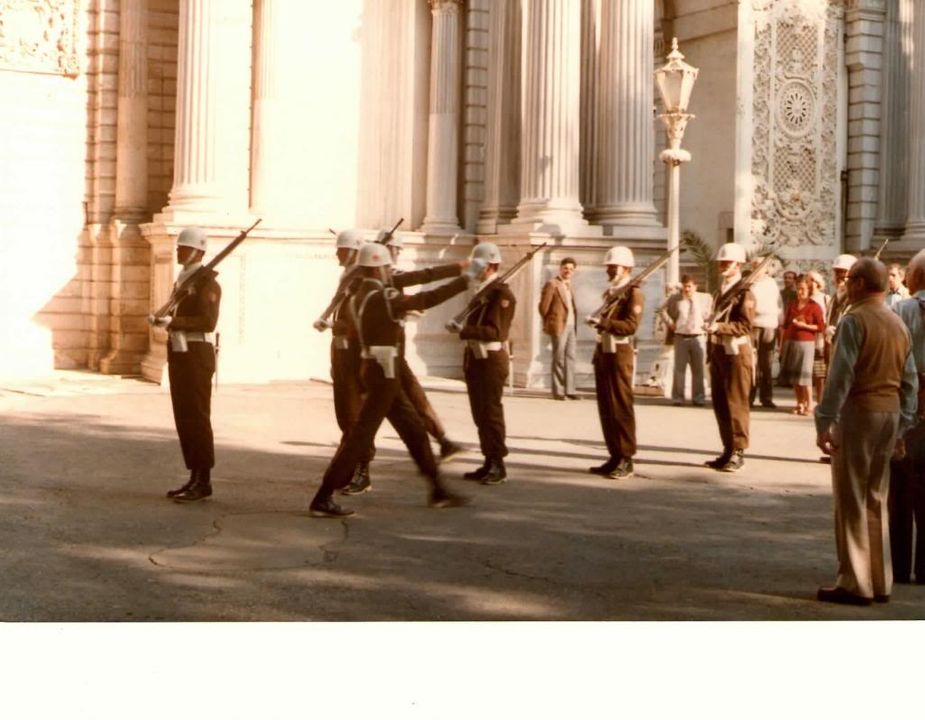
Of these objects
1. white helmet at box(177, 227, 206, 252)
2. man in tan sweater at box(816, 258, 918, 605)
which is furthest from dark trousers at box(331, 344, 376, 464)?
man in tan sweater at box(816, 258, 918, 605)

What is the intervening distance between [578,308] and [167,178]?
569cm

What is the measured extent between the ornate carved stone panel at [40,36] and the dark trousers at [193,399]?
33.4ft

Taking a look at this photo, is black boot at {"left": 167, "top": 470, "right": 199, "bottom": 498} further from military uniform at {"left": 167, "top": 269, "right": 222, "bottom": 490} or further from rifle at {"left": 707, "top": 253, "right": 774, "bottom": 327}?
rifle at {"left": 707, "top": 253, "right": 774, "bottom": 327}

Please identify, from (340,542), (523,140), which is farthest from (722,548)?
(523,140)

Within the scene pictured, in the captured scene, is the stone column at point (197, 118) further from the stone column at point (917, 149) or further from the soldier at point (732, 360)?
the stone column at point (917, 149)

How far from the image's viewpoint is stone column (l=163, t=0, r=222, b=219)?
18.8m

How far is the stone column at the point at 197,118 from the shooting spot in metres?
18.8

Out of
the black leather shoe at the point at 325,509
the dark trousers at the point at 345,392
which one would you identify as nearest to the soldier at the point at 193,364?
the dark trousers at the point at 345,392

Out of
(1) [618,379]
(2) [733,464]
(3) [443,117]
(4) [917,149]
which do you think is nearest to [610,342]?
(1) [618,379]

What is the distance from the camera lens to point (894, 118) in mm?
23812

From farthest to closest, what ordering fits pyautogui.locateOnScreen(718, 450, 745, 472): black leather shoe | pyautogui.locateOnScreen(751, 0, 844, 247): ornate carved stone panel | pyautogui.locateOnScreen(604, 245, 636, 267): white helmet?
1. pyautogui.locateOnScreen(751, 0, 844, 247): ornate carved stone panel
2. pyautogui.locateOnScreen(718, 450, 745, 472): black leather shoe
3. pyautogui.locateOnScreen(604, 245, 636, 267): white helmet

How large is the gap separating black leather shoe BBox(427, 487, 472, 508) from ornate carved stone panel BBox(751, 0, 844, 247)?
43.2 feet

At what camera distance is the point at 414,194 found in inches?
756

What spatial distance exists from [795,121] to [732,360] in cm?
1117
